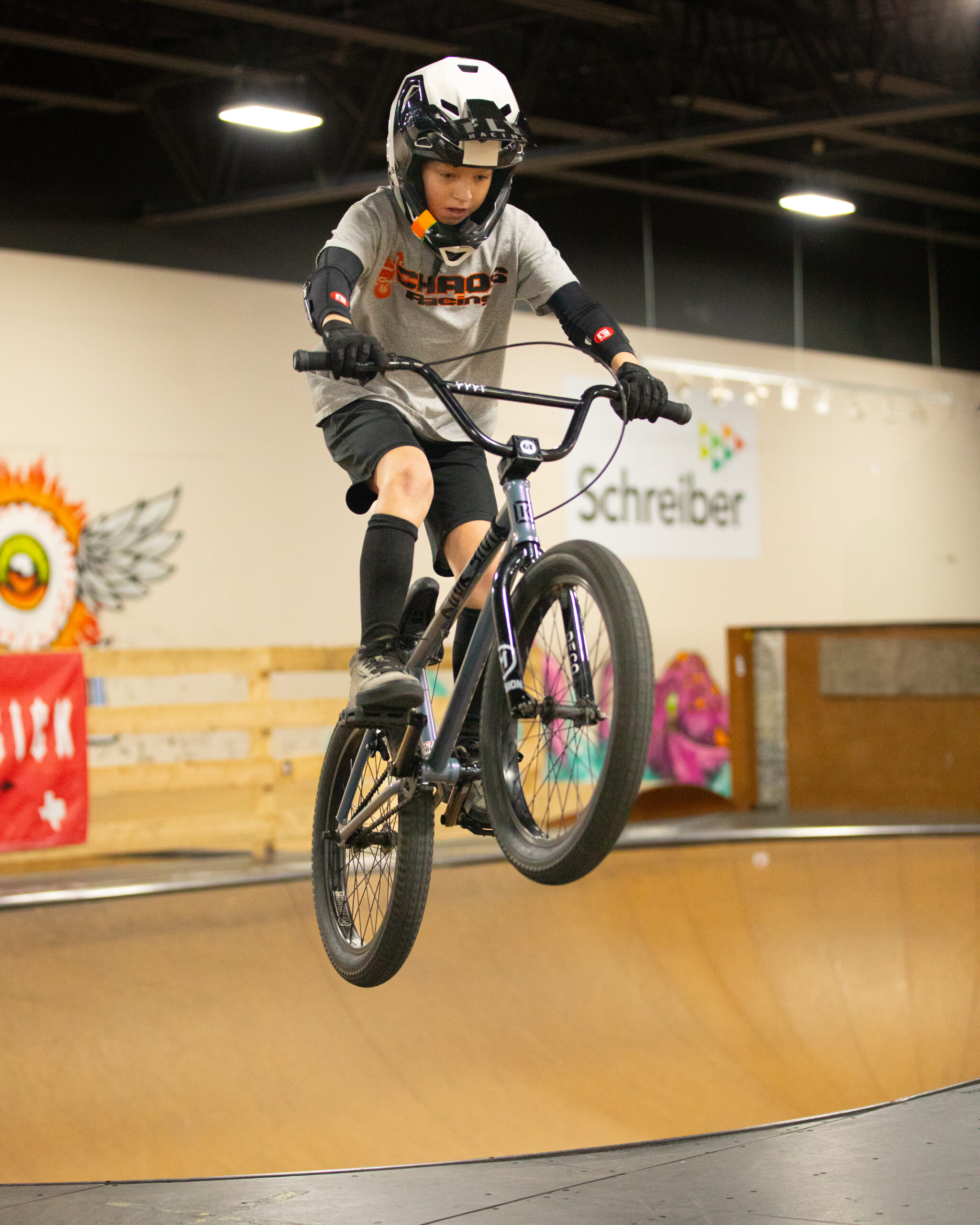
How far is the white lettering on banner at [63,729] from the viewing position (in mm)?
7707

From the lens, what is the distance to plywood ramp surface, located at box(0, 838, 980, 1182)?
5.20 metres

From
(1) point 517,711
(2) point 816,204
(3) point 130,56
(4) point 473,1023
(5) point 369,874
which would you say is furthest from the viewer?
(2) point 816,204

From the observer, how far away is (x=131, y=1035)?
5.49 m

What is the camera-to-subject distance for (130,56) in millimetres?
8586

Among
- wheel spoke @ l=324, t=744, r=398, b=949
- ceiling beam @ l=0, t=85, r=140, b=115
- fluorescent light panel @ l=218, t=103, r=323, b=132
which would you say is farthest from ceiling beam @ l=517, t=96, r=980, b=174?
wheel spoke @ l=324, t=744, r=398, b=949

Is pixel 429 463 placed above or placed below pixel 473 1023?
above

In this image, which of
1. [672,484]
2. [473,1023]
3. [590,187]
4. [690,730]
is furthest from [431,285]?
[590,187]

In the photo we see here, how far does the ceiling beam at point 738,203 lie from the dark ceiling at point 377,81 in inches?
13.1

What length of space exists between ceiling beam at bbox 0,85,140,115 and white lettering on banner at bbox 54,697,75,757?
3.68m

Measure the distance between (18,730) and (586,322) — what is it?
5165 millimetres

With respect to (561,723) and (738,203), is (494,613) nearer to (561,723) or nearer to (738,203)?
(561,723)

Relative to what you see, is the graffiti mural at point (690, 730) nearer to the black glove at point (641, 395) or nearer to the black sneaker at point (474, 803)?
the black sneaker at point (474, 803)

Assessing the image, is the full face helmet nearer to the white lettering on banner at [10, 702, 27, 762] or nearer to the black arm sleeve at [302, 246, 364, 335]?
the black arm sleeve at [302, 246, 364, 335]

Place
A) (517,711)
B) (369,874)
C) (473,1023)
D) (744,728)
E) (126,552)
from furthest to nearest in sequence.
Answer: (744,728) → (126,552) → (473,1023) → (369,874) → (517,711)
